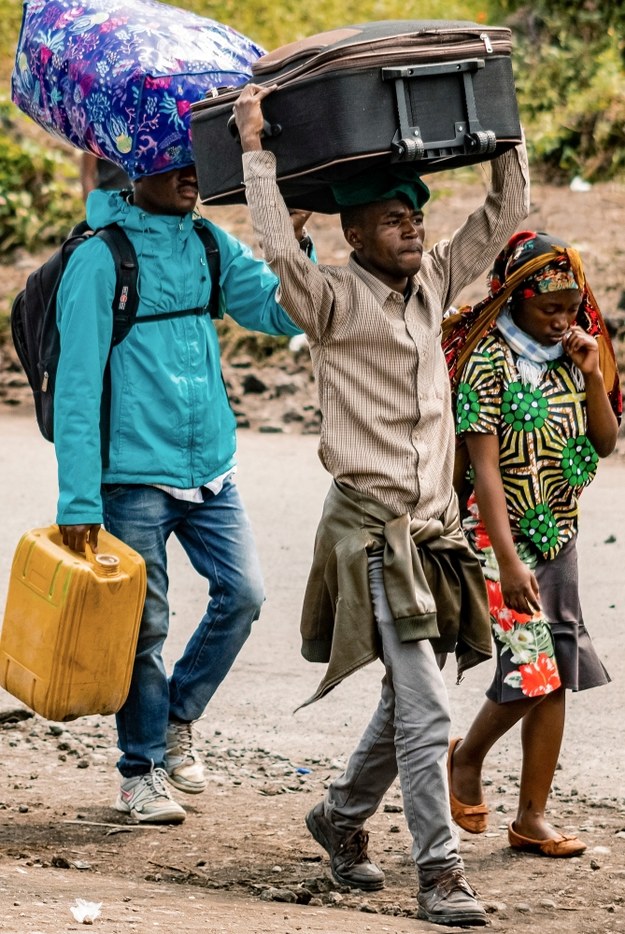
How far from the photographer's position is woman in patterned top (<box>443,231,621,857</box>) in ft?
13.7

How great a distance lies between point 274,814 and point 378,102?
2.33 m

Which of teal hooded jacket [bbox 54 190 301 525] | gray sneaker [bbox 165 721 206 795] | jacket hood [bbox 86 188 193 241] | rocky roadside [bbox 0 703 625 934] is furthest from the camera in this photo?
gray sneaker [bbox 165 721 206 795]

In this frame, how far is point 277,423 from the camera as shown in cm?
928

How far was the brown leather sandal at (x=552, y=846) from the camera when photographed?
4.34 m

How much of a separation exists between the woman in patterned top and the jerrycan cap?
982 millimetres

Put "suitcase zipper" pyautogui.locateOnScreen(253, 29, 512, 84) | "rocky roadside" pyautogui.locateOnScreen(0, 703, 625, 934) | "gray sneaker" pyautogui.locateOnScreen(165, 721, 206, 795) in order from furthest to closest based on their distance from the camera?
"gray sneaker" pyautogui.locateOnScreen(165, 721, 206, 795)
"rocky roadside" pyautogui.locateOnScreen(0, 703, 625, 934)
"suitcase zipper" pyautogui.locateOnScreen(253, 29, 512, 84)

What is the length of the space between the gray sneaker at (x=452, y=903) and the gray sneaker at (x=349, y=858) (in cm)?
38

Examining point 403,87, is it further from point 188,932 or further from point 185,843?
point 185,843

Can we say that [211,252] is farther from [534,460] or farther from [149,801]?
[149,801]

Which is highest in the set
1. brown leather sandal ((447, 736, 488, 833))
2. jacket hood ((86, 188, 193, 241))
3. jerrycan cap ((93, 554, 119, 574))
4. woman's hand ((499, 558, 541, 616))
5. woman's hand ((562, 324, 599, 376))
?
jacket hood ((86, 188, 193, 241))

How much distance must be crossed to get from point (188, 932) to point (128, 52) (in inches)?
93.2

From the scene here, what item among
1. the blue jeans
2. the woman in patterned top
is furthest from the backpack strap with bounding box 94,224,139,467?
the woman in patterned top

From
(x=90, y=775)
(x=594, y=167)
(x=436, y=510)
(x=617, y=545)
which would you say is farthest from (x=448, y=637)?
(x=594, y=167)

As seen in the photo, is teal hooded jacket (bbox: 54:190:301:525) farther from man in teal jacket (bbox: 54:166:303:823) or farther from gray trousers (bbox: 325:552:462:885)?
gray trousers (bbox: 325:552:462:885)
